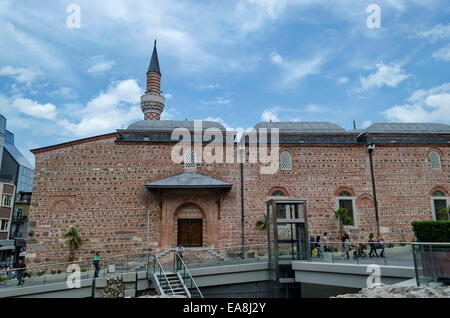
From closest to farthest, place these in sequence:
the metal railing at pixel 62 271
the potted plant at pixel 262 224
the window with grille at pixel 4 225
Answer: the metal railing at pixel 62 271 → the potted plant at pixel 262 224 → the window with grille at pixel 4 225

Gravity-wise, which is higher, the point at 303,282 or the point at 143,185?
the point at 143,185

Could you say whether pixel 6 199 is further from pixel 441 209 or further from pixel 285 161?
pixel 441 209

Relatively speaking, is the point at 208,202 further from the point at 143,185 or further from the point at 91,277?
the point at 91,277

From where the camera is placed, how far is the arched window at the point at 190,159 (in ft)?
56.7

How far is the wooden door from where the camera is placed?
53.5ft

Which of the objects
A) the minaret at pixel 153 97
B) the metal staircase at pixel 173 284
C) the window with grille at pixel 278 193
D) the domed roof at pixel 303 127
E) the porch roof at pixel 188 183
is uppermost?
the minaret at pixel 153 97

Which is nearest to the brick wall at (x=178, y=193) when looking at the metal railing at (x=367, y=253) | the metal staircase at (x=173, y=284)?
the metal staircase at (x=173, y=284)

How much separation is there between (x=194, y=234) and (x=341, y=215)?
7.93 metres

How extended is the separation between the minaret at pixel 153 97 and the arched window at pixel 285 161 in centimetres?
1455

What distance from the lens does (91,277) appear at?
11727mm

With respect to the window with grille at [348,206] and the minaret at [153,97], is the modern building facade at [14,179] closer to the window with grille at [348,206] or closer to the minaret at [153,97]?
the minaret at [153,97]

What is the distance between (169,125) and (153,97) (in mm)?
9102

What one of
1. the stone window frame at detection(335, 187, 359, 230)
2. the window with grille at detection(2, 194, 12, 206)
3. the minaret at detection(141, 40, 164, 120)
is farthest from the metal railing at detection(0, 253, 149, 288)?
the window with grille at detection(2, 194, 12, 206)
